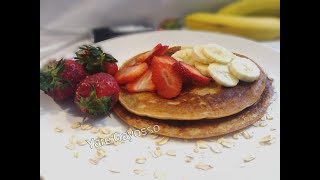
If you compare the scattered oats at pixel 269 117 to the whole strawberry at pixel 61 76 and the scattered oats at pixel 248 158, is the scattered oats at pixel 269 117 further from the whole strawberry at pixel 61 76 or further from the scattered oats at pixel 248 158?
the whole strawberry at pixel 61 76

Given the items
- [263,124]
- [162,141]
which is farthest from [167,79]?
[263,124]

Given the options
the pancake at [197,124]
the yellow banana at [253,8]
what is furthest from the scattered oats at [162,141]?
the yellow banana at [253,8]

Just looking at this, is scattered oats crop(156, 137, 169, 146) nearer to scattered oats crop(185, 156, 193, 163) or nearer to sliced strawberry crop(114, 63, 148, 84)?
scattered oats crop(185, 156, 193, 163)

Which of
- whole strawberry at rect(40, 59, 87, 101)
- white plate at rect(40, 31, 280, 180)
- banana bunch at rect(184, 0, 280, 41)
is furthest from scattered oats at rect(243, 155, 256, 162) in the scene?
whole strawberry at rect(40, 59, 87, 101)

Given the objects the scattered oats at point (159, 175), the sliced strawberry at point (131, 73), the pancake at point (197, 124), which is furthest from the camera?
the sliced strawberry at point (131, 73)

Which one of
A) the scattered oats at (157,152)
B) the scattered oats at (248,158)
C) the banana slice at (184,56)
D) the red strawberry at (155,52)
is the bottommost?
the scattered oats at (248,158)

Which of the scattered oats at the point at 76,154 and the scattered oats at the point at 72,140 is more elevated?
the scattered oats at the point at 72,140

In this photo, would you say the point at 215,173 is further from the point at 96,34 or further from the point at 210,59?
the point at 96,34

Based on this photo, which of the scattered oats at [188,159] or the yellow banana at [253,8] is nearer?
the scattered oats at [188,159]
